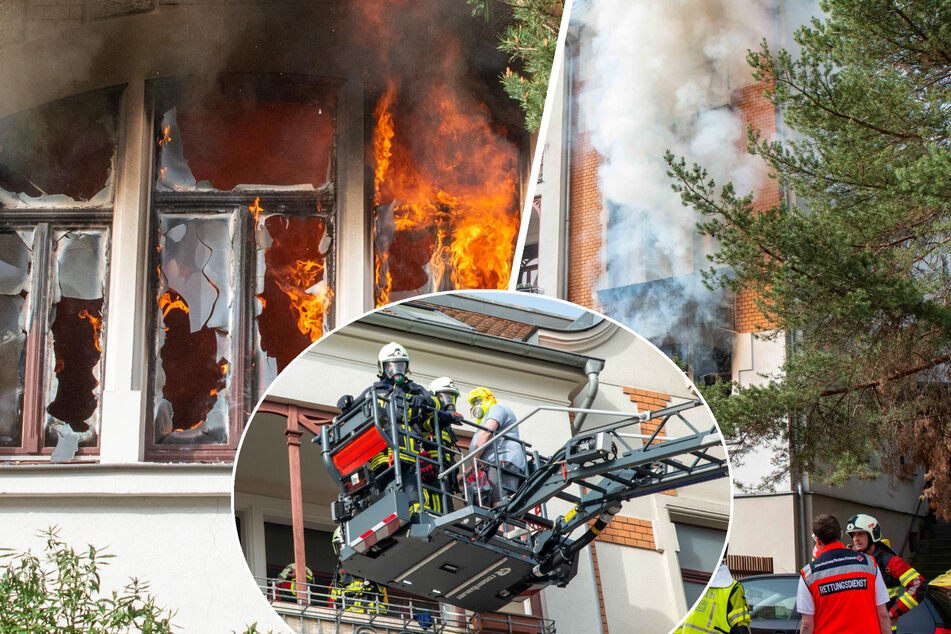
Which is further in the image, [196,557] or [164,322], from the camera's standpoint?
[164,322]

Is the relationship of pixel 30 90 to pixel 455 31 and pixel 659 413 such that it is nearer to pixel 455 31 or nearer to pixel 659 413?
pixel 455 31

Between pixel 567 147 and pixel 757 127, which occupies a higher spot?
pixel 757 127

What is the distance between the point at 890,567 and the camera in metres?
6.85

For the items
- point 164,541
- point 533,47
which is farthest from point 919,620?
point 164,541

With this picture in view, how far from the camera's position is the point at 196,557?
855 cm

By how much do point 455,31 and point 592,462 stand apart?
7.00 meters

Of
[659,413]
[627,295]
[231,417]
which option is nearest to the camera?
[659,413]

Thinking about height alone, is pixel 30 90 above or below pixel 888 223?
above

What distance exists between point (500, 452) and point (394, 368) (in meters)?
0.44

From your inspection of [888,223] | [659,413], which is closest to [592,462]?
[659,413]

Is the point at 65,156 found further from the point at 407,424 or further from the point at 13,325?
the point at 407,424

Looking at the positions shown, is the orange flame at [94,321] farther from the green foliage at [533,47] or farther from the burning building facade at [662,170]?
the burning building facade at [662,170]

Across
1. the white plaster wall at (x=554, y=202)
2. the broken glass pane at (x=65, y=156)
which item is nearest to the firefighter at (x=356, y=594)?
the broken glass pane at (x=65, y=156)

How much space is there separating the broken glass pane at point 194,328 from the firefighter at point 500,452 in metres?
6.32
